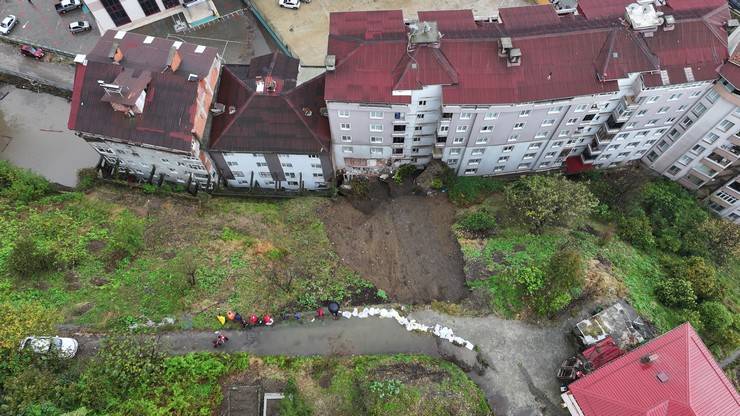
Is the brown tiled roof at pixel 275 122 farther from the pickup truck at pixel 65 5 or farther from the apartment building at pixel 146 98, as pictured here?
the pickup truck at pixel 65 5

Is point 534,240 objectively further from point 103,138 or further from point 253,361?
point 103,138

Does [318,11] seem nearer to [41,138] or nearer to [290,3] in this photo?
[290,3]

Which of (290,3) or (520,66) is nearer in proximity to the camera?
(520,66)

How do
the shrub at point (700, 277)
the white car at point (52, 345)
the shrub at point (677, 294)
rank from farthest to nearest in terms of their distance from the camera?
the shrub at point (700, 277) → the shrub at point (677, 294) → the white car at point (52, 345)

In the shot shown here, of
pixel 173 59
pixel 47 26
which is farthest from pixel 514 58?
pixel 47 26

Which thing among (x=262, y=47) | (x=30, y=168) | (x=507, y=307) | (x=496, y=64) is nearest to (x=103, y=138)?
(x=30, y=168)

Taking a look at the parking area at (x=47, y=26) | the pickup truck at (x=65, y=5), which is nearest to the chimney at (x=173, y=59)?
the parking area at (x=47, y=26)
